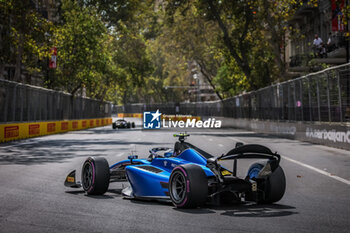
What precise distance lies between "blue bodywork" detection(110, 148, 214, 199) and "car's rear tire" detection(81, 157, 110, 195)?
34cm

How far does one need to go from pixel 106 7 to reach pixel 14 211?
48.0 m

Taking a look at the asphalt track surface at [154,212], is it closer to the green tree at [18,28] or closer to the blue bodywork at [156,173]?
the blue bodywork at [156,173]

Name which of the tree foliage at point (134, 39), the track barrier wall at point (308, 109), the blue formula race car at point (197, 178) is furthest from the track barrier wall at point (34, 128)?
the blue formula race car at point (197, 178)

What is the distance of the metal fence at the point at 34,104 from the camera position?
28.9 metres

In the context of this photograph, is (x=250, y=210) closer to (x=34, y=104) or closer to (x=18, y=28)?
(x=34, y=104)

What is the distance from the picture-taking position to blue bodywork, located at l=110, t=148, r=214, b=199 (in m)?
8.49

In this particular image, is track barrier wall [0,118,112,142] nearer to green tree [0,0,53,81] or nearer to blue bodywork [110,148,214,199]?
green tree [0,0,53,81]

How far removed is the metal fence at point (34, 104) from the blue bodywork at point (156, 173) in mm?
20015

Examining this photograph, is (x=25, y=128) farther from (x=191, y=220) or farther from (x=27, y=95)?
(x=191, y=220)

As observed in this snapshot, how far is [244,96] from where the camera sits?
1997 inches

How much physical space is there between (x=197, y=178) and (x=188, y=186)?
14 cm

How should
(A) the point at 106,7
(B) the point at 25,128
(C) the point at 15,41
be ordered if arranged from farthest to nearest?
(A) the point at 106,7 < (C) the point at 15,41 < (B) the point at 25,128

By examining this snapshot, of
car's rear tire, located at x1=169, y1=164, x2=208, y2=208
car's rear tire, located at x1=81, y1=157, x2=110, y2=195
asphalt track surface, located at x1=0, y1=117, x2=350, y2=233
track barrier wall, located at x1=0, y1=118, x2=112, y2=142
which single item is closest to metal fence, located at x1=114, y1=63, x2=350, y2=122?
asphalt track surface, located at x1=0, y1=117, x2=350, y2=233

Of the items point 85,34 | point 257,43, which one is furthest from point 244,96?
point 85,34
